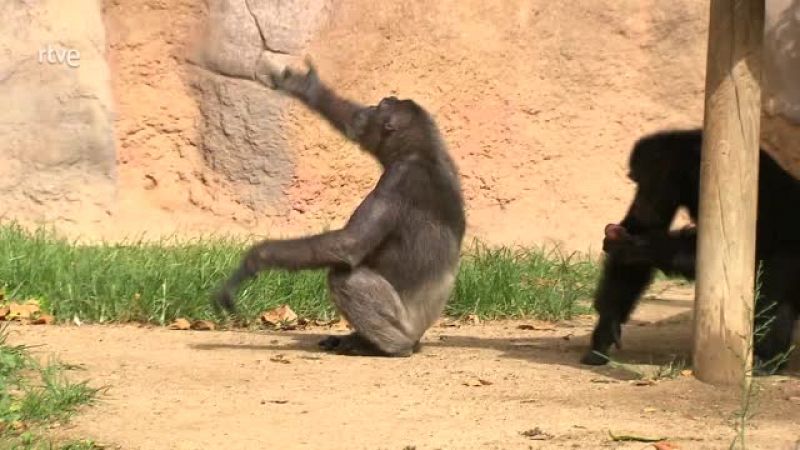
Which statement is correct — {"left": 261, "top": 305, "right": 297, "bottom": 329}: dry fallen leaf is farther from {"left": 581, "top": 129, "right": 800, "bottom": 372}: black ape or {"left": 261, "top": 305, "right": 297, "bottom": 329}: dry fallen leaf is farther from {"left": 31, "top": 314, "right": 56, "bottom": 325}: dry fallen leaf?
{"left": 581, "top": 129, "right": 800, "bottom": 372}: black ape

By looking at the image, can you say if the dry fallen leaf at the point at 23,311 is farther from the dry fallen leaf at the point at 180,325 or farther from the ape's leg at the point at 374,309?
the ape's leg at the point at 374,309

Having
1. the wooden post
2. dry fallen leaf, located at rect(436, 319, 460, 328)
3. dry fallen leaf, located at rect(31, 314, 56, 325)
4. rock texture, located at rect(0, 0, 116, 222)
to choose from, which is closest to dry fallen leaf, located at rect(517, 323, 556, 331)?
dry fallen leaf, located at rect(436, 319, 460, 328)

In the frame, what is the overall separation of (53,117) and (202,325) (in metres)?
4.16

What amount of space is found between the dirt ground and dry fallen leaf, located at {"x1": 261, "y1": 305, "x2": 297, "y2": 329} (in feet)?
0.81

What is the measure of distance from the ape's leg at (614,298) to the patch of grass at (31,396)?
8.39ft

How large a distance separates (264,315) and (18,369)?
2.14 metres

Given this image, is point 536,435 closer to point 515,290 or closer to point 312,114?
point 515,290

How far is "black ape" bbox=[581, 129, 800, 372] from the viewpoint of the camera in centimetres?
643

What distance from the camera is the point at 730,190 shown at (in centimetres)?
588

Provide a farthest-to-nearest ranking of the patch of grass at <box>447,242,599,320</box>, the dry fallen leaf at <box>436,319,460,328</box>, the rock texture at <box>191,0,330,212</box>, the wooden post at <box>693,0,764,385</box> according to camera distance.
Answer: the rock texture at <box>191,0,330,212</box> → the patch of grass at <box>447,242,599,320</box> → the dry fallen leaf at <box>436,319,460,328</box> → the wooden post at <box>693,0,764,385</box>

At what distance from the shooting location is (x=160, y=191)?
11695 mm

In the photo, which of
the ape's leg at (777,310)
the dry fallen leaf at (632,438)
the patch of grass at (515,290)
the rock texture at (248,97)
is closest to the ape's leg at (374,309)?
the patch of grass at (515,290)

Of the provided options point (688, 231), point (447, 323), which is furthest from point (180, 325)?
point (688, 231)

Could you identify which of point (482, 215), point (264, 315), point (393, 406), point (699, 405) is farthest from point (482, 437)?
point (482, 215)
